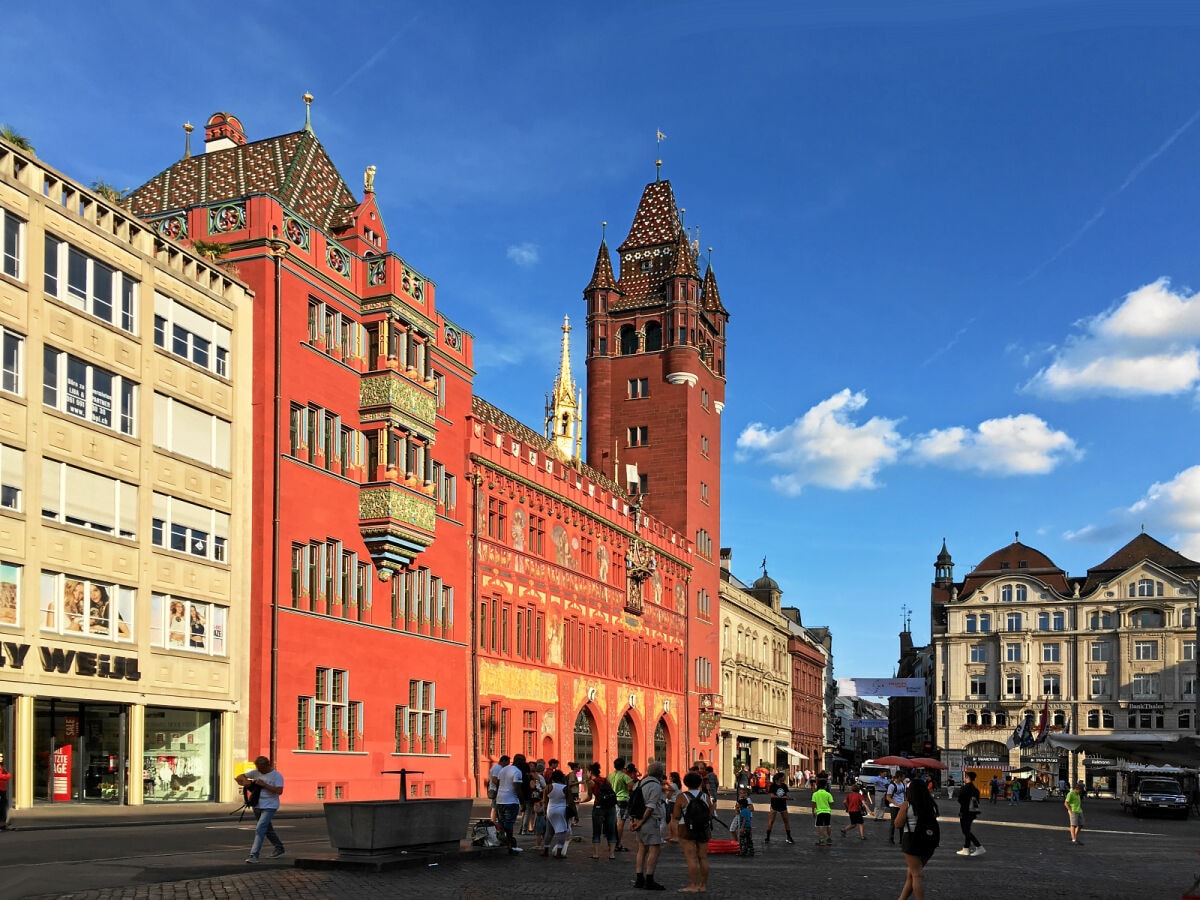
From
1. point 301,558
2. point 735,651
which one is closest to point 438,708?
point 301,558

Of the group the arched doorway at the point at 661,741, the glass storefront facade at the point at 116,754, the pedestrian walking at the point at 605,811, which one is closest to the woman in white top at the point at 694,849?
the pedestrian walking at the point at 605,811

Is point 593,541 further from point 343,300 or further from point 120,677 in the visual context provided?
point 120,677

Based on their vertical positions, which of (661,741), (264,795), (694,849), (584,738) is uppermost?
(264,795)

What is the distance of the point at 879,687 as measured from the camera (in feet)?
345

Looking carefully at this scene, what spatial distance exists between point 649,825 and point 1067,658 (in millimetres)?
102690

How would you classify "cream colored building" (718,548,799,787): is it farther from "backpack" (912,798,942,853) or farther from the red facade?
"backpack" (912,798,942,853)

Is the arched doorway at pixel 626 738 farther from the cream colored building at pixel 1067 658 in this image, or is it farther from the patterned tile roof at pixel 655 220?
the cream colored building at pixel 1067 658

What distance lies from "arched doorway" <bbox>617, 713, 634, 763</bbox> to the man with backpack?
50.0 meters

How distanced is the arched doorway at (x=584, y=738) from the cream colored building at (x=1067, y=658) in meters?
56.9

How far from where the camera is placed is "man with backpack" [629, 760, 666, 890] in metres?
19.2

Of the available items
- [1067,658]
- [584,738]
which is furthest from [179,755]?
[1067,658]

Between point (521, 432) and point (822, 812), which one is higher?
point (521, 432)

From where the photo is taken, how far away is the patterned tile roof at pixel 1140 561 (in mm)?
115688

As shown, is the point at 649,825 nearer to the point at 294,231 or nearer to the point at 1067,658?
the point at 294,231
